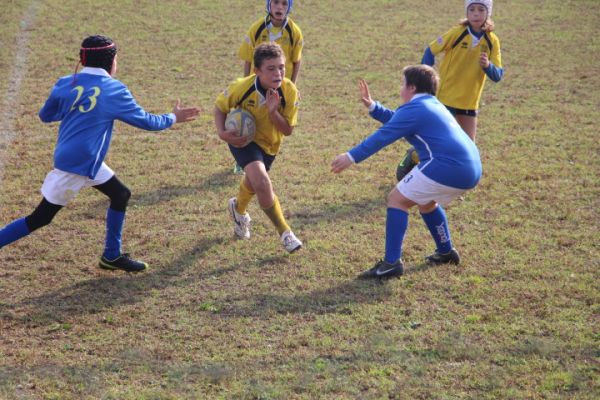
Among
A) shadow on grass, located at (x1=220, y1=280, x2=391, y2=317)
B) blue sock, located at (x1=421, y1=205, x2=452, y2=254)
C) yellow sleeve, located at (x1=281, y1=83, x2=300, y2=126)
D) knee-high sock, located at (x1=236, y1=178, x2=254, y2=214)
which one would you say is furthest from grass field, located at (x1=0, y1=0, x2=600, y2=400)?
yellow sleeve, located at (x1=281, y1=83, x2=300, y2=126)

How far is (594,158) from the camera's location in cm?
932

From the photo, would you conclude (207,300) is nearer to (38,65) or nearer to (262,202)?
(262,202)

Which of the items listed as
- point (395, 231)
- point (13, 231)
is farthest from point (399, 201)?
point (13, 231)

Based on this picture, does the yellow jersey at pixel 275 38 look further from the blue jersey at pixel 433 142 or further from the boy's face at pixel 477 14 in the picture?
the blue jersey at pixel 433 142

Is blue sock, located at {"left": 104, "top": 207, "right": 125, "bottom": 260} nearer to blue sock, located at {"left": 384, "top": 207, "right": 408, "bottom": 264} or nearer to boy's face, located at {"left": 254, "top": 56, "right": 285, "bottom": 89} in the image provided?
boy's face, located at {"left": 254, "top": 56, "right": 285, "bottom": 89}

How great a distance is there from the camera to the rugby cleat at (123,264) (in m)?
6.73

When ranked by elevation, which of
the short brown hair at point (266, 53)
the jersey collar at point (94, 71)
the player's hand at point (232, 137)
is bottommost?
the player's hand at point (232, 137)

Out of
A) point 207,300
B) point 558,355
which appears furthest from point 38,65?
point 558,355

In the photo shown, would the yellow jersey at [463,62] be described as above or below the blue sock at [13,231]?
above

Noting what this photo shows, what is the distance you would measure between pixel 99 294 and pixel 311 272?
1702 millimetres

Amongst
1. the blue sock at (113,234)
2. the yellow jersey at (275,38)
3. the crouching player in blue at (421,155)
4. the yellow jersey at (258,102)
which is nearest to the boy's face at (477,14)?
the yellow jersey at (275,38)

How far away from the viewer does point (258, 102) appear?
6.98m

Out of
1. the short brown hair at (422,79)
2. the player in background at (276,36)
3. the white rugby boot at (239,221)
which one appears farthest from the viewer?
the player in background at (276,36)

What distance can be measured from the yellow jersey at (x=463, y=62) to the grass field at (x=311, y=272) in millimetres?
979
